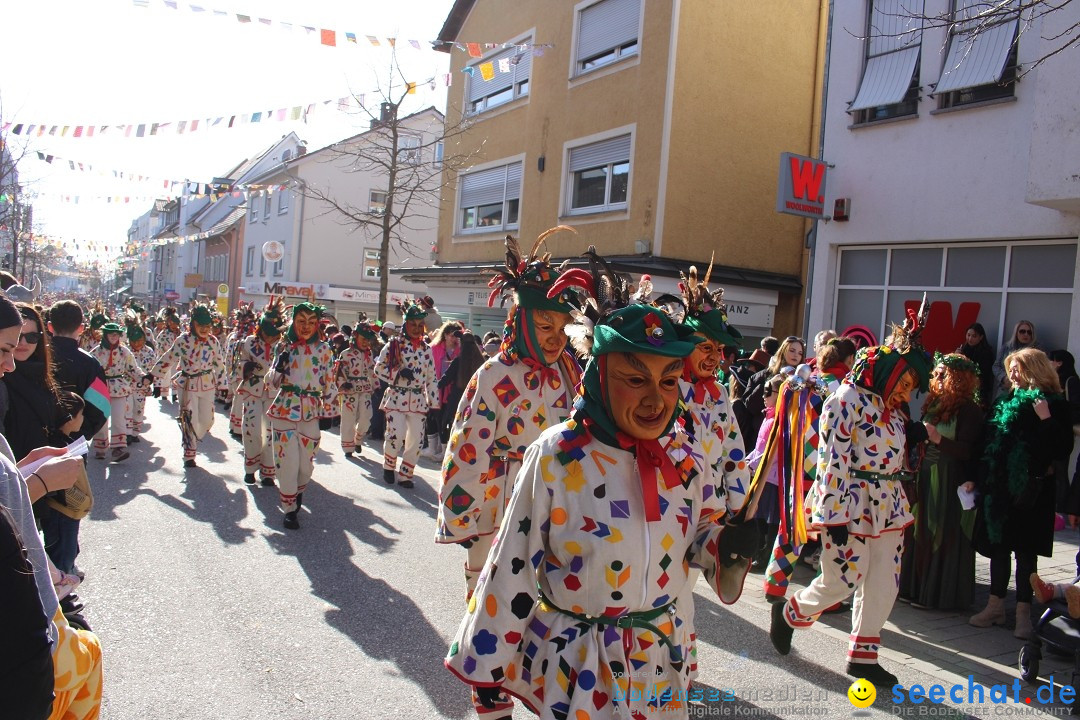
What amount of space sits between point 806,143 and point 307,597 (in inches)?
572

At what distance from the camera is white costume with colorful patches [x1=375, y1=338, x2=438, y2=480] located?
33.2 ft

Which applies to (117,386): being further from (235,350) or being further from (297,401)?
(297,401)

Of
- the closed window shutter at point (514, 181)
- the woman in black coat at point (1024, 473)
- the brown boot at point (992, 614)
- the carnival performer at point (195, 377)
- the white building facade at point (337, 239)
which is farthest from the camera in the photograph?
the white building facade at point (337, 239)

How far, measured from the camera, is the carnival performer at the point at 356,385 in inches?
474

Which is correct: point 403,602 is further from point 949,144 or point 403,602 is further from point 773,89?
point 773,89

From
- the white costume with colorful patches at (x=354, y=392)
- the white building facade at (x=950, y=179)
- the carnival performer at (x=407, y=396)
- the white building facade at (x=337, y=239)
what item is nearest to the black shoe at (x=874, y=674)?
the carnival performer at (x=407, y=396)

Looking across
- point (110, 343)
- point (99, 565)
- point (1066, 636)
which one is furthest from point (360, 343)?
point (1066, 636)

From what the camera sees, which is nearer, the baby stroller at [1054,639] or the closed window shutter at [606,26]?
the baby stroller at [1054,639]

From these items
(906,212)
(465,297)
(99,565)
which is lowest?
(99,565)

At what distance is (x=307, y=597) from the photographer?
18.7 ft

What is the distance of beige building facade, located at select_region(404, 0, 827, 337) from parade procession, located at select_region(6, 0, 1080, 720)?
0.09m

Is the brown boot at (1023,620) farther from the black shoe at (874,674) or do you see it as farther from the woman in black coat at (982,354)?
the woman in black coat at (982,354)

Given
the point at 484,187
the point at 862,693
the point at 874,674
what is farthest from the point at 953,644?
the point at 484,187

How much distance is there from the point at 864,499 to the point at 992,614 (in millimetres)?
1944
